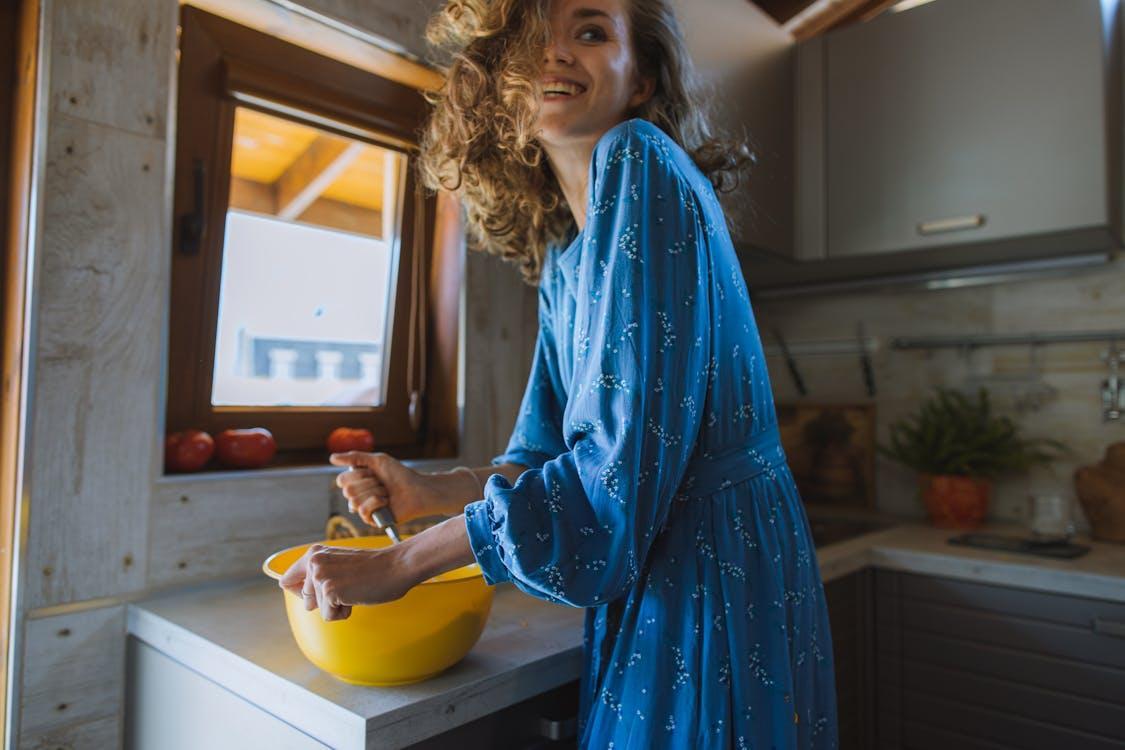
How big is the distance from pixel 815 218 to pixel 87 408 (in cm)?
165

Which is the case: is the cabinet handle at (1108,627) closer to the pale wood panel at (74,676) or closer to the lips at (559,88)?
the lips at (559,88)

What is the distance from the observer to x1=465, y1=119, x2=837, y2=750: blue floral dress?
64 cm

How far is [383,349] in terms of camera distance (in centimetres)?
164

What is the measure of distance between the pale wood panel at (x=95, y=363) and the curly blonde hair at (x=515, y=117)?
43 cm

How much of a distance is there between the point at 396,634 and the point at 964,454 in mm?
1601

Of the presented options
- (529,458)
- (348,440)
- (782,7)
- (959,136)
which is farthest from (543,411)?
(782,7)

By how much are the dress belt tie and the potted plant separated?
1346mm

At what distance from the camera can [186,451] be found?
122 centimetres

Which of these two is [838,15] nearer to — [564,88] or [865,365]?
[865,365]

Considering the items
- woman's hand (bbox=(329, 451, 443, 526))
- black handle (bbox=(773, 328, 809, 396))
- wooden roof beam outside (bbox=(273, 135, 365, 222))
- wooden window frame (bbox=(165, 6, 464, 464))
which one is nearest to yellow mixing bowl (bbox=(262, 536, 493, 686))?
woman's hand (bbox=(329, 451, 443, 526))

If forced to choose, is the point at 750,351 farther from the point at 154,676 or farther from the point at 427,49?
the point at 427,49

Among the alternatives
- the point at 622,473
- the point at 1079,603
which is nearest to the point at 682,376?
the point at 622,473

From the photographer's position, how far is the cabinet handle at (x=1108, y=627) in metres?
1.41

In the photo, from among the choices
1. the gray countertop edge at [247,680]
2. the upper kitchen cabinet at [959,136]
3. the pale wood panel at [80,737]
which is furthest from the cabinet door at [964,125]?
the pale wood panel at [80,737]
